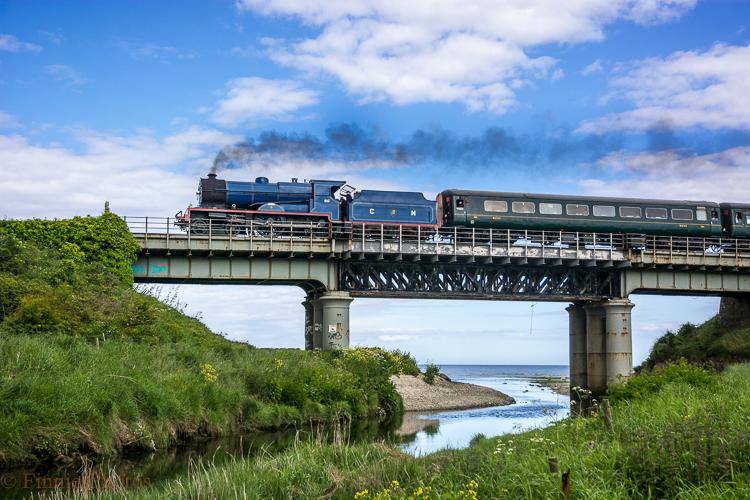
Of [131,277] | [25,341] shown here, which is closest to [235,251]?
[131,277]

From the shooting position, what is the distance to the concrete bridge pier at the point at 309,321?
122 ft

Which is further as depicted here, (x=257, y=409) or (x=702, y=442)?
(x=257, y=409)

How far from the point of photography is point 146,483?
1150 centimetres

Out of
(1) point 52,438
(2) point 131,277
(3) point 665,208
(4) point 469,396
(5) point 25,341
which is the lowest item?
(4) point 469,396

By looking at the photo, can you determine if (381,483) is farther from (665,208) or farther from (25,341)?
(665,208)

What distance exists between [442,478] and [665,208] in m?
36.2

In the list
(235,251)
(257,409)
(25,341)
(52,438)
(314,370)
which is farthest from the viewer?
(235,251)

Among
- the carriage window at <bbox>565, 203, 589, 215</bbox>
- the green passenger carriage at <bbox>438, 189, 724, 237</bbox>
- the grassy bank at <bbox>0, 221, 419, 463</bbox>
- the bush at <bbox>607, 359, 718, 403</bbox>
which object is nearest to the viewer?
the grassy bank at <bbox>0, 221, 419, 463</bbox>

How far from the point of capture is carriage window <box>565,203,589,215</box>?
37.4 meters

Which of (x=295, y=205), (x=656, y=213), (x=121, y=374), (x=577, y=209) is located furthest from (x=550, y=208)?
(x=121, y=374)

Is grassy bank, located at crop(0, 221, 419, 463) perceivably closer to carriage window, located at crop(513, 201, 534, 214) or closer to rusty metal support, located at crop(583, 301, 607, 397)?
carriage window, located at crop(513, 201, 534, 214)

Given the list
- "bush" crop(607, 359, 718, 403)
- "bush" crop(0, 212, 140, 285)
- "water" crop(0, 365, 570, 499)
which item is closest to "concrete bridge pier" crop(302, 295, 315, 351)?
"bush" crop(0, 212, 140, 285)

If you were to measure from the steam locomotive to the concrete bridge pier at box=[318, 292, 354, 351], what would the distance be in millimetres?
4382

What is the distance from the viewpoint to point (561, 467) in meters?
8.16
